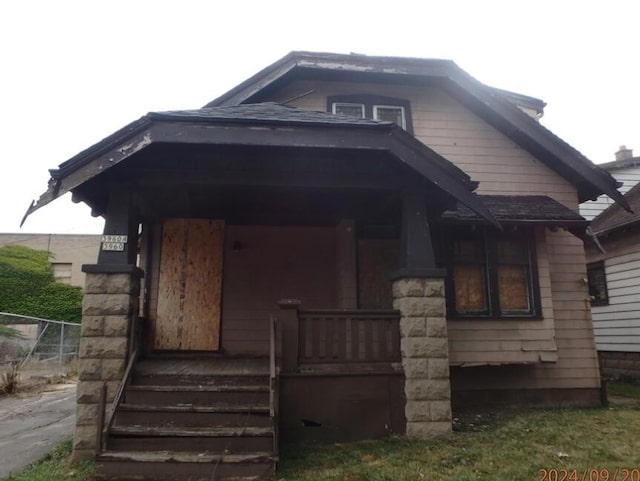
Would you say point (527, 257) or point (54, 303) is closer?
point (527, 257)

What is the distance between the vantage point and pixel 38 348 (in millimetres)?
12797

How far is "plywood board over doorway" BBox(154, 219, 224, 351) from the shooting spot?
6.83 metres

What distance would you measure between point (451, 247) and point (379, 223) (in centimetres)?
118

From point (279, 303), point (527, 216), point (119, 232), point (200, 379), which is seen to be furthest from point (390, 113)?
point (200, 379)

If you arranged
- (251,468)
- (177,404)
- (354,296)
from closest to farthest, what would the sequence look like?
(251,468)
(177,404)
(354,296)

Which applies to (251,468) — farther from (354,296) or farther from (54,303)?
(54,303)

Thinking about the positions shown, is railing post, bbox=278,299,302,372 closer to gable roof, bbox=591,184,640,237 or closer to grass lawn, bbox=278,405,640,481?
grass lawn, bbox=278,405,640,481

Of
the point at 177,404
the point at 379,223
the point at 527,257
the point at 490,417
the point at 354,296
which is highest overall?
the point at 379,223

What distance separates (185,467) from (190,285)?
338 centimetres

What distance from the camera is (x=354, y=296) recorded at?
697 cm

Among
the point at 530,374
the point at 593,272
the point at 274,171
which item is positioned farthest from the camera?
the point at 593,272

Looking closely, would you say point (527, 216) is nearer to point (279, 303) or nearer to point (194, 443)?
point (279, 303)

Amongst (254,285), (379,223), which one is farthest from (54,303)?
(379,223)
